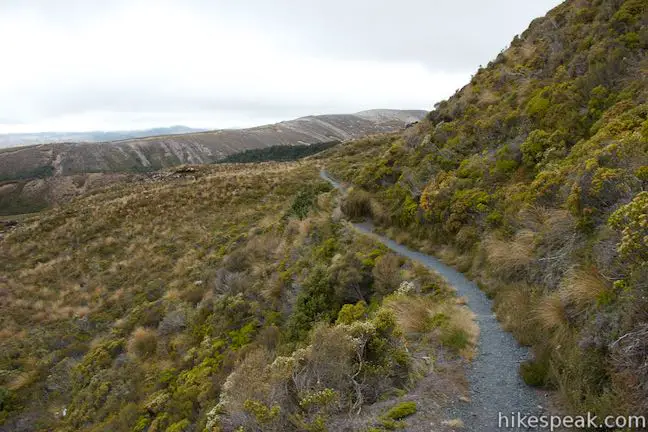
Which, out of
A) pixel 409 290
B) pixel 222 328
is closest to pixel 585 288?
pixel 409 290

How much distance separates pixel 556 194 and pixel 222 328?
10861mm

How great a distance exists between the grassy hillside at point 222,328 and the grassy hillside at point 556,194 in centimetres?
165

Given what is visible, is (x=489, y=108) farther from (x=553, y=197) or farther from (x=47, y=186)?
(x=47, y=186)

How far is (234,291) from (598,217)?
11.9m

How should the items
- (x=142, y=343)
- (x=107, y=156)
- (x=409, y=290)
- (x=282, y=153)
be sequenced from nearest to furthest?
(x=409, y=290) < (x=142, y=343) < (x=282, y=153) < (x=107, y=156)

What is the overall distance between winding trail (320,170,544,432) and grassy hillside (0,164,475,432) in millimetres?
341

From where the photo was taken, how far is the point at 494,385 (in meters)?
5.77

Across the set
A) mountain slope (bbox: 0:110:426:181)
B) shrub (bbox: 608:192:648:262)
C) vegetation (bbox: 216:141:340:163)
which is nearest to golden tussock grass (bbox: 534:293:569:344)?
shrub (bbox: 608:192:648:262)

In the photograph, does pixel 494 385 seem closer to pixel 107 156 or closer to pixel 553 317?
pixel 553 317

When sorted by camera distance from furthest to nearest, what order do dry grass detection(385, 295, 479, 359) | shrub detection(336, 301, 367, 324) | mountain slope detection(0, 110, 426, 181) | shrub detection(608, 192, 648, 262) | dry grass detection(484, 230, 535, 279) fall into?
mountain slope detection(0, 110, 426, 181) → shrub detection(336, 301, 367, 324) → dry grass detection(484, 230, 535, 279) → dry grass detection(385, 295, 479, 359) → shrub detection(608, 192, 648, 262)

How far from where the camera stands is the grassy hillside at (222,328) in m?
6.18

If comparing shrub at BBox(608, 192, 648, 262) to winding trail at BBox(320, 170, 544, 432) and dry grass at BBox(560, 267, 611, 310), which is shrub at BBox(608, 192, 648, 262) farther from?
winding trail at BBox(320, 170, 544, 432)

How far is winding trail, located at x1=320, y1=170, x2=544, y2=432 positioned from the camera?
513 centimetres

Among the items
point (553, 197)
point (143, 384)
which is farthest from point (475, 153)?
point (143, 384)
